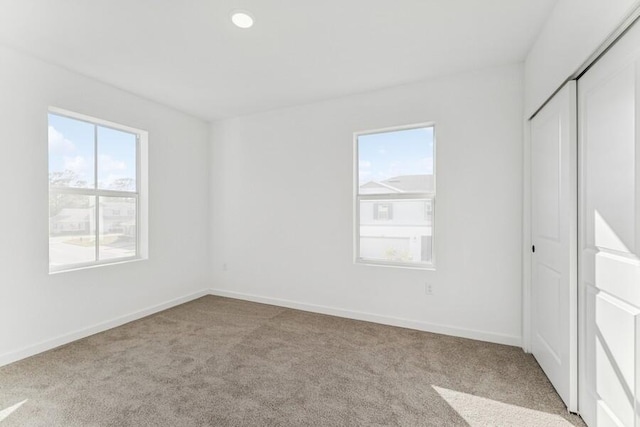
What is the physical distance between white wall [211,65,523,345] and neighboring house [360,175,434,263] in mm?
153

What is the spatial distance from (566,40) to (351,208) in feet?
7.60

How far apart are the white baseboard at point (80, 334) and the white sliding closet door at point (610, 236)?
4.10 m

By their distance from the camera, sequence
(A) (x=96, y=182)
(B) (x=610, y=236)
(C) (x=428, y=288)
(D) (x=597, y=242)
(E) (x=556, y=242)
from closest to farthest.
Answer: (B) (x=610, y=236) → (D) (x=597, y=242) → (E) (x=556, y=242) → (C) (x=428, y=288) → (A) (x=96, y=182)

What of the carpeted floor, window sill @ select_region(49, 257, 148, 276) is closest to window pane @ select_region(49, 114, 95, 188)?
window sill @ select_region(49, 257, 148, 276)

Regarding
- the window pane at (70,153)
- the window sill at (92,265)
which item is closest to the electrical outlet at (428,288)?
the window sill at (92,265)

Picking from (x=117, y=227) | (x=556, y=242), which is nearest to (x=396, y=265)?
(x=556, y=242)

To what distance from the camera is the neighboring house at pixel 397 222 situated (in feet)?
10.8

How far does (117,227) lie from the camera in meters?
3.57

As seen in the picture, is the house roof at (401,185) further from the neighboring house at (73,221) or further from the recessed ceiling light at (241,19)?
the neighboring house at (73,221)

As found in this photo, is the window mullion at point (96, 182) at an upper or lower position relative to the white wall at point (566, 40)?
lower

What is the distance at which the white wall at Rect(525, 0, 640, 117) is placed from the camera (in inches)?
57.2

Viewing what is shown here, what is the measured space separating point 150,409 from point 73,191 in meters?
2.34

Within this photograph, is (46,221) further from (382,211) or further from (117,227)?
(382,211)

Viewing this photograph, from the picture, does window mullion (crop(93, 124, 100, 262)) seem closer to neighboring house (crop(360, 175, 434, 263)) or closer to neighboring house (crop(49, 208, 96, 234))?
neighboring house (crop(49, 208, 96, 234))
